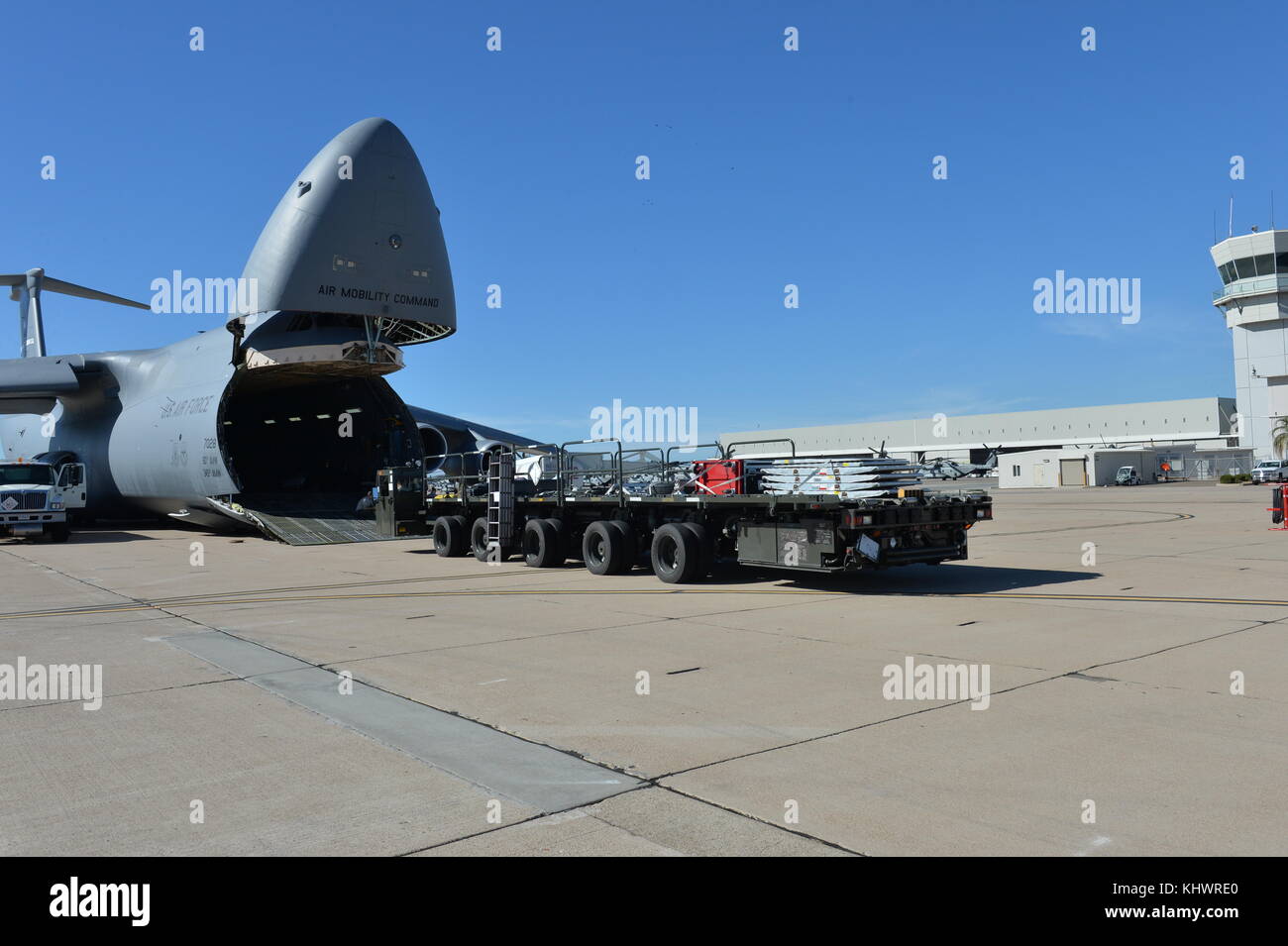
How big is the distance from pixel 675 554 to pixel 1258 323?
7232 centimetres

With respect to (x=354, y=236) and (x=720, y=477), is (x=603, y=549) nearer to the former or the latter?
(x=720, y=477)

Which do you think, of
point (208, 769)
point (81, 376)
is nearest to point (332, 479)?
point (81, 376)

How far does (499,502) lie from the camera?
1809 cm

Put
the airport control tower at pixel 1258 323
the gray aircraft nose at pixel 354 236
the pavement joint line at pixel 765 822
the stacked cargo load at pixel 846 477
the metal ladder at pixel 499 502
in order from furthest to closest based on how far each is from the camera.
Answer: the airport control tower at pixel 1258 323
the gray aircraft nose at pixel 354 236
the metal ladder at pixel 499 502
the stacked cargo load at pixel 846 477
the pavement joint line at pixel 765 822

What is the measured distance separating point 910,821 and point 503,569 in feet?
43.8

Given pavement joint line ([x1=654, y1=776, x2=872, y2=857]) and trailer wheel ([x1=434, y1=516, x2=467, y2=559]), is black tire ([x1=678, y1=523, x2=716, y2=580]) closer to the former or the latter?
trailer wheel ([x1=434, y1=516, x2=467, y2=559])

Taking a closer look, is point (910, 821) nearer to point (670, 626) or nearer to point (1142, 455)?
point (670, 626)

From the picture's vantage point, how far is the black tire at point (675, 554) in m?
14.1

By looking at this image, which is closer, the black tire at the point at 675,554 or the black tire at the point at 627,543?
the black tire at the point at 675,554

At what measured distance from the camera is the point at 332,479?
34.3 m

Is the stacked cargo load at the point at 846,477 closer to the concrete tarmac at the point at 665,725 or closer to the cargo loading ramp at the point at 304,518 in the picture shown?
the concrete tarmac at the point at 665,725

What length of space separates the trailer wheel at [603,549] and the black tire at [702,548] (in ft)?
4.67

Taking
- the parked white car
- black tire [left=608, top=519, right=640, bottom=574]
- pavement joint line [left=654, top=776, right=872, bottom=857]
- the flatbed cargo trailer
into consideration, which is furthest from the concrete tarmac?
the parked white car

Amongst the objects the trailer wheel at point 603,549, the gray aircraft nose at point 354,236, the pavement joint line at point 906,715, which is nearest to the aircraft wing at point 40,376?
the gray aircraft nose at point 354,236
